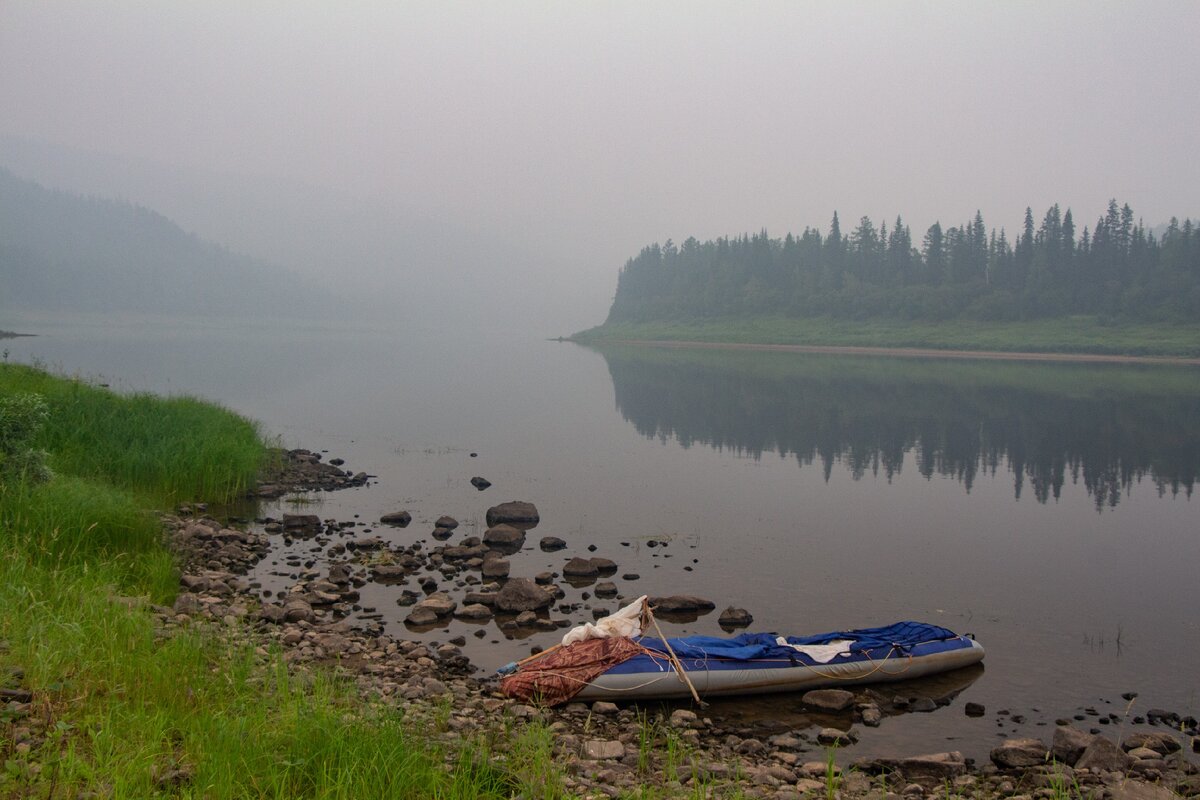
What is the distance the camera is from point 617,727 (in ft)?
33.3

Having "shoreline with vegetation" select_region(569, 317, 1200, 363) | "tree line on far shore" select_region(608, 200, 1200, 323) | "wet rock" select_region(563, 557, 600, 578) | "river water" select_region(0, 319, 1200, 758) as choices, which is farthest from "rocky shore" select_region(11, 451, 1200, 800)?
"tree line on far shore" select_region(608, 200, 1200, 323)

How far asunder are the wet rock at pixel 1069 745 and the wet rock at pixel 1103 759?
77 mm

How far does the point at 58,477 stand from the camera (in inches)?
609

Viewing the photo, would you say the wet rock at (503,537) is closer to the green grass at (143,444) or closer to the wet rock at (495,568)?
the wet rock at (495,568)

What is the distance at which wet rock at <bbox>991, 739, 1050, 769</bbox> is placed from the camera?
9664 mm

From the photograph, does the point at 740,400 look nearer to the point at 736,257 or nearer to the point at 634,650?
the point at 634,650

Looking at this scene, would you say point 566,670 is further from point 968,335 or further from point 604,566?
point 968,335

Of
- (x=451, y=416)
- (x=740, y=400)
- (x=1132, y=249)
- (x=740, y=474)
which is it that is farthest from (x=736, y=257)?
(x=740, y=474)

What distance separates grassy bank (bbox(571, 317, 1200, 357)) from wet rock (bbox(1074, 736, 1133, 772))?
348ft

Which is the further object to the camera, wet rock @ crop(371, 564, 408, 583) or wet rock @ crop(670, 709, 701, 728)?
wet rock @ crop(371, 564, 408, 583)

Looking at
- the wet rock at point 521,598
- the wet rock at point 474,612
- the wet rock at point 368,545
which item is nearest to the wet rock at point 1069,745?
the wet rock at point 521,598

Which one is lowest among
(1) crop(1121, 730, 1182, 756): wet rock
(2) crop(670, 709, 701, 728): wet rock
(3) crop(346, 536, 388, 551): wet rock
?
(1) crop(1121, 730, 1182, 756): wet rock

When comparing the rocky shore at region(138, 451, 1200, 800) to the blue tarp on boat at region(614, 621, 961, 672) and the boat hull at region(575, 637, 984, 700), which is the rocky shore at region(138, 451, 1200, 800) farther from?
the blue tarp on boat at region(614, 621, 961, 672)

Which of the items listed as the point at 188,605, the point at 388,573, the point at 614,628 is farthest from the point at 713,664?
the point at 188,605
